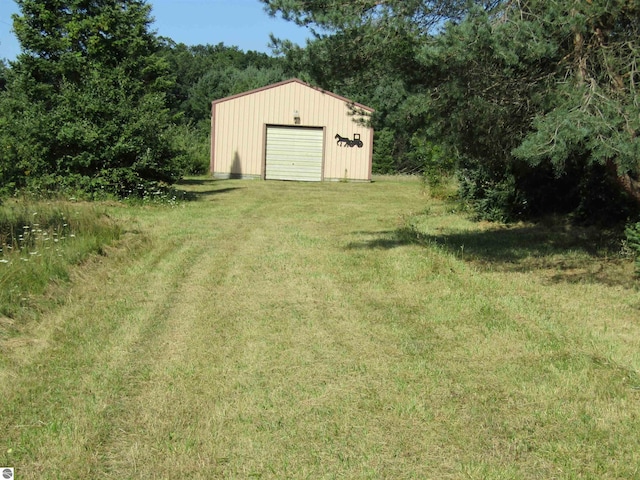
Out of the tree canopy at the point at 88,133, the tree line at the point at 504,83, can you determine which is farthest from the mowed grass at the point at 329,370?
the tree canopy at the point at 88,133

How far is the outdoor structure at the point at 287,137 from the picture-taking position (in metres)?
27.3

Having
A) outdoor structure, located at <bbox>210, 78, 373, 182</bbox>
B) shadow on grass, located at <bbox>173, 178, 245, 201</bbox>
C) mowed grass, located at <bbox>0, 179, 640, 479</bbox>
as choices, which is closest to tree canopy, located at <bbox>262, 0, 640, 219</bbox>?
mowed grass, located at <bbox>0, 179, 640, 479</bbox>

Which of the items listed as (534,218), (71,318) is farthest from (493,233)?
(71,318)

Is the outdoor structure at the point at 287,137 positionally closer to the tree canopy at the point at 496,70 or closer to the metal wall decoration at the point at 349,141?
the metal wall decoration at the point at 349,141

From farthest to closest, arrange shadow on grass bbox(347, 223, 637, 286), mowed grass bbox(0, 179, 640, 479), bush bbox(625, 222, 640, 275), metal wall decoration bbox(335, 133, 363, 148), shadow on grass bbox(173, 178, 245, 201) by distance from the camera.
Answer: metal wall decoration bbox(335, 133, 363, 148)
shadow on grass bbox(173, 178, 245, 201)
shadow on grass bbox(347, 223, 637, 286)
bush bbox(625, 222, 640, 275)
mowed grass bbox(0, 179, 640, 479)

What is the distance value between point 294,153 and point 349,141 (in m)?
2.35

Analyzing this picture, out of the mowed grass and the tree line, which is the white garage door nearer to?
the tree line

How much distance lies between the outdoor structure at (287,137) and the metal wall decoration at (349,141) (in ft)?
0.10

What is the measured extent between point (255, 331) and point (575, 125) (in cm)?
372

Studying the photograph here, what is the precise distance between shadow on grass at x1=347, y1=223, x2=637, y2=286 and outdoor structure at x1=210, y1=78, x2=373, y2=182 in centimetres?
1595

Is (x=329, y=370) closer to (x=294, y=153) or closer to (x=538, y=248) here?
(x=538, y=248)

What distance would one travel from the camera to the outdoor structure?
27.3 meters

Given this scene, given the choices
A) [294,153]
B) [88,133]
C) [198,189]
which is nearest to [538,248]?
[88,133]

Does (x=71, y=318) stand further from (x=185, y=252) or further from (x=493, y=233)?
(x=493, y=233)
